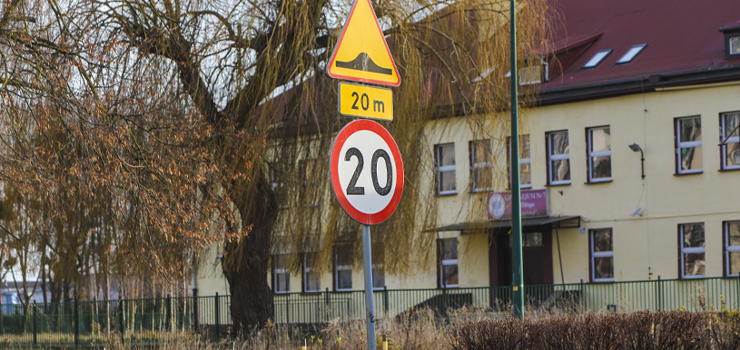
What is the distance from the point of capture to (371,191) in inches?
244

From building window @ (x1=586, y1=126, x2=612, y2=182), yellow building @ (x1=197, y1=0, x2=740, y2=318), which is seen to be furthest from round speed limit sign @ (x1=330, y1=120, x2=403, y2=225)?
building window @ (x1=586, y1=126, x2=612, y2=182)

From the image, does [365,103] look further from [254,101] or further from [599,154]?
[599,154]

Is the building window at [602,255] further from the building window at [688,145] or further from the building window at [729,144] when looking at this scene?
the building window at [729,144]

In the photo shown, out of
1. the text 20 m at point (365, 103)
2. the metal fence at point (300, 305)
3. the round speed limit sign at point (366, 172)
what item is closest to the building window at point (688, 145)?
the metal fence at point (300, 305)

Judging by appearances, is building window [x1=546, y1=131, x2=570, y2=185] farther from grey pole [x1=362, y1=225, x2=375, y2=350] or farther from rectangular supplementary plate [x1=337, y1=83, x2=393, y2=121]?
grey pole [x1=362, y1=225, x2=375, y2=350]

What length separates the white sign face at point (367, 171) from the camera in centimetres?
608

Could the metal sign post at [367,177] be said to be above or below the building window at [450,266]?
above

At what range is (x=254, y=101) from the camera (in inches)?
520

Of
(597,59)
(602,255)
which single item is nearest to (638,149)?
(602,255)

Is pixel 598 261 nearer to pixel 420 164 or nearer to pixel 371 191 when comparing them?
pixel 420 164

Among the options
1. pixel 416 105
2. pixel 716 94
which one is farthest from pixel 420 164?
pixel 716 94

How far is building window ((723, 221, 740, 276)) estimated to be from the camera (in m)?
26.2

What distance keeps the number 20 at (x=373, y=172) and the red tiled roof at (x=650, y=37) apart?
21.2m

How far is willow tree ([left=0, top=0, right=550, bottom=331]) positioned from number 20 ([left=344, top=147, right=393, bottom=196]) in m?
4.68
